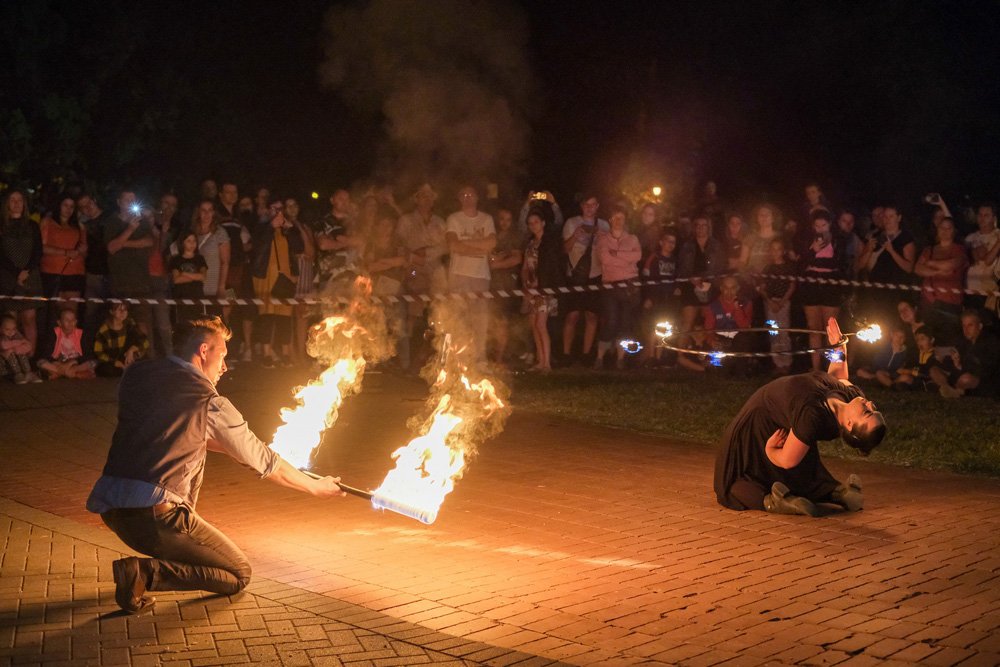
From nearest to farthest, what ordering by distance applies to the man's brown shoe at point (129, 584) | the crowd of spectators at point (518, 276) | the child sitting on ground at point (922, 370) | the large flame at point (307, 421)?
1. the man's brown shoe at point (129, 584)
2. the large flame at point (307, 421)
3. the child sitting on ground at point (922, 370)
4. the crowd of spectators at point (518, 276)

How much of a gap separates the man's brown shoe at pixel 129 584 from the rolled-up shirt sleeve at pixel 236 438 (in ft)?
2.47

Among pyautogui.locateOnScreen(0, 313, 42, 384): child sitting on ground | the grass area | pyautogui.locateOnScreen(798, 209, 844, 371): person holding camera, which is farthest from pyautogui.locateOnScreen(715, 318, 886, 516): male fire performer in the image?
pyautogui.locateOnScreen(0, 313, 42, 384): child sitting on ground

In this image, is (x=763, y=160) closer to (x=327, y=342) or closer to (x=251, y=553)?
(x=327, y=342)

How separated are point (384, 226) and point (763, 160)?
1136 cm

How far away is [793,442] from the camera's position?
315 inches

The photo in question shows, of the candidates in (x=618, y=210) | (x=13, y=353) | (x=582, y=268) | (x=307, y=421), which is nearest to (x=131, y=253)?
(x=13, y=353)

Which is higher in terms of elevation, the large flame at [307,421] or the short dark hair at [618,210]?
the short dark hair at [618,210]

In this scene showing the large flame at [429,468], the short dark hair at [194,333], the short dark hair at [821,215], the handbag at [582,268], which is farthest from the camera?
the handbag at [582,268]

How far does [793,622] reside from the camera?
577 centimetres

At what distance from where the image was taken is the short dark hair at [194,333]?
626cm

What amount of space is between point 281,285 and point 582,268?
14.1ft

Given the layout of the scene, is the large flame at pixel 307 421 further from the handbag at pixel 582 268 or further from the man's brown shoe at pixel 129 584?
the handbag at pixel 582 268

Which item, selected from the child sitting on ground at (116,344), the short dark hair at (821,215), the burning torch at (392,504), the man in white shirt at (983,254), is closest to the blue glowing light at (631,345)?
the short dark hair at (821,215)

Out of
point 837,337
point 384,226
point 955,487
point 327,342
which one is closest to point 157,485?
point 837,337
